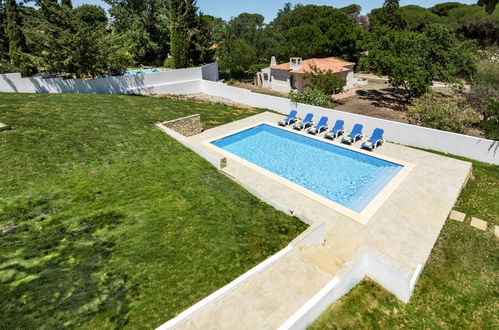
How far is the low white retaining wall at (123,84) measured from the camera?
21859 millimetres

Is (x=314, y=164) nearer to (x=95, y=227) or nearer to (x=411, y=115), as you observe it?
(x=411, y=115)

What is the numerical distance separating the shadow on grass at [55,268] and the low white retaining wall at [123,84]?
18.1 metres

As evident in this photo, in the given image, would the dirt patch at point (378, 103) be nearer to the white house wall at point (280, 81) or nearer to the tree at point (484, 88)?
the tree at point (484, 88)

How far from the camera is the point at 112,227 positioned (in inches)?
356

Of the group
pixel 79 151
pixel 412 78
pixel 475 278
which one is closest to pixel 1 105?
pixel 79 151

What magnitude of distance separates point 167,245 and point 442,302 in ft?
27.7

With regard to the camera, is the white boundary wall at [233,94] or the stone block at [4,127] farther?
the white boundary wall at [233,94]

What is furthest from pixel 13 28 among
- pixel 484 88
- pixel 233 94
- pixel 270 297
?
pixel 484 88

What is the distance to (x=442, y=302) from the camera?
7707mm

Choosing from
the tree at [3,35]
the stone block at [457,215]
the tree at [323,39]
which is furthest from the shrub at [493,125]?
the tree at [3,35]

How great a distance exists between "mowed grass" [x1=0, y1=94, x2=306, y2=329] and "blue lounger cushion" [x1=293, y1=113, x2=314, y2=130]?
888 cm

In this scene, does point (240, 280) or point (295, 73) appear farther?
point (295, 73)

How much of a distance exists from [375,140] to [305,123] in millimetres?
5367

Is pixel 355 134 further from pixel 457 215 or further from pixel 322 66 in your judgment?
pixel 322 66
